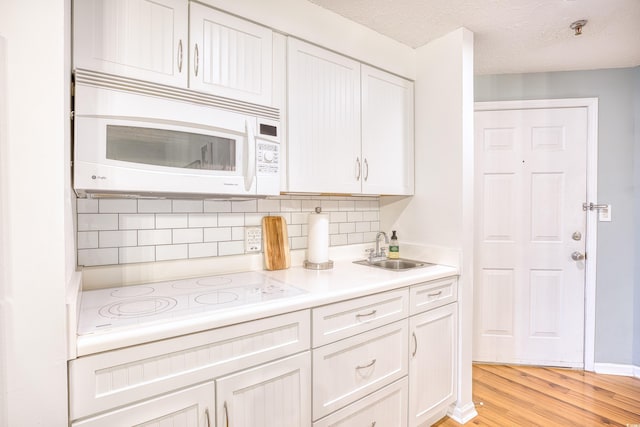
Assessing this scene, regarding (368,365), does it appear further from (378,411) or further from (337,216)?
(337,216)

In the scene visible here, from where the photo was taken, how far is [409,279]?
1688mm

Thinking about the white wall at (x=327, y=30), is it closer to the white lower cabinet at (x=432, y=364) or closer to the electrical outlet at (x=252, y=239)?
the electrical outlet at (x=252, y=239)

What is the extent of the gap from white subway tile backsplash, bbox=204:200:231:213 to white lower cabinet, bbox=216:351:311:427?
85 centimetres

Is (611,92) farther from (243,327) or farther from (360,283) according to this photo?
(243,327)

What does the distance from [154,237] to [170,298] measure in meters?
0.40

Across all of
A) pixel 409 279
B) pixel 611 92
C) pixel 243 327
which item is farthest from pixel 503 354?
pixel 243 327

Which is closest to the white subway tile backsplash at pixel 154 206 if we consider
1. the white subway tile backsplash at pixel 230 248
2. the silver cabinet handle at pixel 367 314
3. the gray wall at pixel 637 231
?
the white subway tile backsplash at pixel 230 248

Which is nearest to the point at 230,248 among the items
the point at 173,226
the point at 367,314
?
the point at 173,226

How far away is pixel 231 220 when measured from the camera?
178 cm

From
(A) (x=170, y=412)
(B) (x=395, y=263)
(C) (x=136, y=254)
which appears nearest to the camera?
(A) (x=170, y=412)

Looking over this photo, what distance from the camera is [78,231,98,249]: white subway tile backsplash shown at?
4.58 feet

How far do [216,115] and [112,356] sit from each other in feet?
3.12

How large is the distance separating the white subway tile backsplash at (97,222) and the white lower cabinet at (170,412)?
2.61ft

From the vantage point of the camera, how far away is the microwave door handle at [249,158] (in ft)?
4.82
